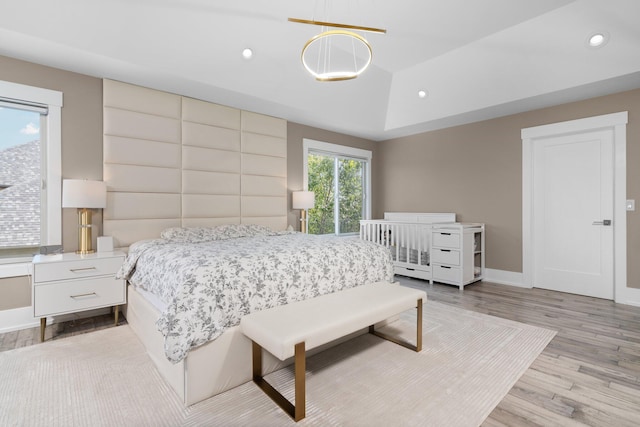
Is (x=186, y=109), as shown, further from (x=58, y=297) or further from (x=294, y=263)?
(x=294, y=263)

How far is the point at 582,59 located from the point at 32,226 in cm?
557

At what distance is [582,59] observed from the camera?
10.0 ft

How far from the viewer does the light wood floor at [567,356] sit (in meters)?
1.60

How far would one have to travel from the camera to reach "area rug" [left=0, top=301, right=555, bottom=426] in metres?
1.57

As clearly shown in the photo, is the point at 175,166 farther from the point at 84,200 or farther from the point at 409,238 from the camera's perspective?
the point at 409,238

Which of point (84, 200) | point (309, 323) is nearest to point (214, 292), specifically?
point (309, 323)

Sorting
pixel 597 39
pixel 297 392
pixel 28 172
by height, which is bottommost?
pixel 297 392

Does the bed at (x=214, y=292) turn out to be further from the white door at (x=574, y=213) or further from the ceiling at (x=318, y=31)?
the white door at (x=574, y=213)

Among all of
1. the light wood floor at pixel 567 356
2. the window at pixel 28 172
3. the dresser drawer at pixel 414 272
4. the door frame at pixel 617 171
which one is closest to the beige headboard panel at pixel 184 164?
the window at pixel 28 172

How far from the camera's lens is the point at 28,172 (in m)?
2.82

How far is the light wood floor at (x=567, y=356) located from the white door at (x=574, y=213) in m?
0.27

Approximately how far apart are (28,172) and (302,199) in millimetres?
2925

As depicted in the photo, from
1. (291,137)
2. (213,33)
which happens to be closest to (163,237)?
(213,33)

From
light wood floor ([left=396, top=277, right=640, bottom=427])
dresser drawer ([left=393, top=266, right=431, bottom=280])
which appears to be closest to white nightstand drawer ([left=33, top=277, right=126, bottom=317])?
light wood floor ([left=396, top=277, right=640, bottom=427])
